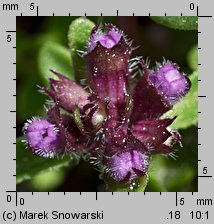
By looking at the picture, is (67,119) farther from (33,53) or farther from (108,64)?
(33,53)

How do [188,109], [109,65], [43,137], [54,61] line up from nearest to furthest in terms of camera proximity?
[43,137]
[109,65]
[188,109]
[54,61]

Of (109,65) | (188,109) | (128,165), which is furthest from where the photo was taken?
(188,109)

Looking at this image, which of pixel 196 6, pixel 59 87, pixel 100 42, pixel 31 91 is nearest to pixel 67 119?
pixel 59 87

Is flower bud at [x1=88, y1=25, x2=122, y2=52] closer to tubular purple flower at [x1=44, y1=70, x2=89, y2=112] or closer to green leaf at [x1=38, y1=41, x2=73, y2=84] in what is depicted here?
tubular purple flower at [x1=44, y1=70, x2=89, y2=112]

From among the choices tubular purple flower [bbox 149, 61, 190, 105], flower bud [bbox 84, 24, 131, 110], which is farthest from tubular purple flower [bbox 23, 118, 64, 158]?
tubular purple flower [bbox 149, 61, 190, 105]

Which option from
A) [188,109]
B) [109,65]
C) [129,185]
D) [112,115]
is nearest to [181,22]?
[188,109]

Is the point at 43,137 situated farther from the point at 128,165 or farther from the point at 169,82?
the point at 169,82

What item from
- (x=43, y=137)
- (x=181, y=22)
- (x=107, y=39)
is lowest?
(x=43, y=137)
